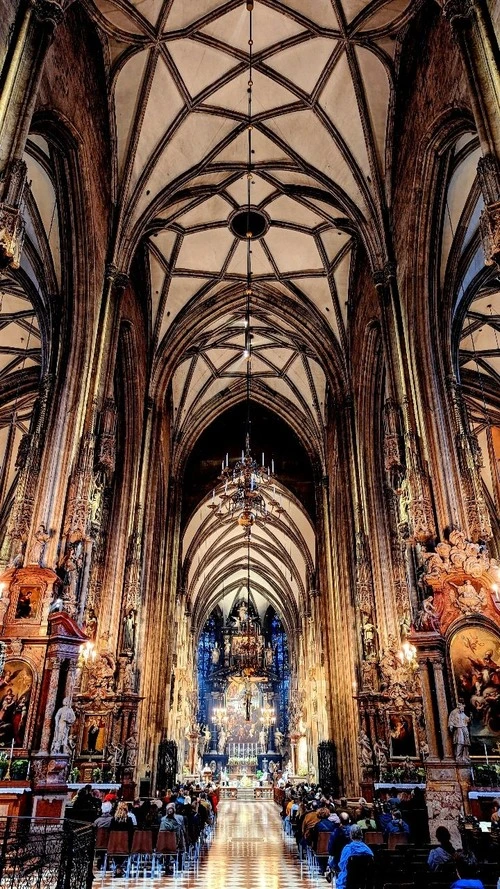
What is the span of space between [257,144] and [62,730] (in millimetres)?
14749

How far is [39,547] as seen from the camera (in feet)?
36.8

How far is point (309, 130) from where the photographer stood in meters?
16.3

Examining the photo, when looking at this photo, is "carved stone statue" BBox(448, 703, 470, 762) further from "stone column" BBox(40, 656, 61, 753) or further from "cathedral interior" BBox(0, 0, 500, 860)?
"stone column" BBox(40, 656, 61, 753)

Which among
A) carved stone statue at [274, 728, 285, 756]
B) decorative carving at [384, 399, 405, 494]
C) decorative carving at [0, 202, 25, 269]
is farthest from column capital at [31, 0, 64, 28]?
carved stone statue at [274, 728, 285, 756]

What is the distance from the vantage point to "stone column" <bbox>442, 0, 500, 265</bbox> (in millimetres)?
7297

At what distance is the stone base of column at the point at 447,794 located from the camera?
31.6ft

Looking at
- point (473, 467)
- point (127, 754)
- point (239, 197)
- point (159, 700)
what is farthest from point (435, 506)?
point (159, 700)

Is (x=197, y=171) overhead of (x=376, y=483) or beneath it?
A: overhead

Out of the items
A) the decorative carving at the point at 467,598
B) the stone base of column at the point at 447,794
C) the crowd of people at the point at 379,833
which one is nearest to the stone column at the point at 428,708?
the stone base of column at the point at 447,794

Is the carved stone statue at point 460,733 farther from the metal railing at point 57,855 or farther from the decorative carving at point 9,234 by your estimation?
the decorative carving at point 9,234

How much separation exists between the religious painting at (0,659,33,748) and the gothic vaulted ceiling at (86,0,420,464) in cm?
939

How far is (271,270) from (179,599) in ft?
56.4

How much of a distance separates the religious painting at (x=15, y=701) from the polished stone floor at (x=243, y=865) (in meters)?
2.53

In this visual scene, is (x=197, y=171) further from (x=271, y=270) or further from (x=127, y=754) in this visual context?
(x=127, y=754)
